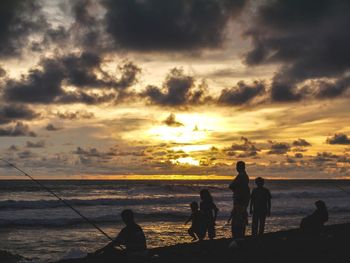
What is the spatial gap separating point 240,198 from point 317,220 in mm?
2636

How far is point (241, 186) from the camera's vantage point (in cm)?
1245

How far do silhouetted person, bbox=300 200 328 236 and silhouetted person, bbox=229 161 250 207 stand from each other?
235cm

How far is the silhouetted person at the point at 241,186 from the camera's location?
40.3 ft

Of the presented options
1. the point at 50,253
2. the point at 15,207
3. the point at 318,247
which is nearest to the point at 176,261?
the point at 318,247

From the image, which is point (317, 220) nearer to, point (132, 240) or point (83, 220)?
point (132, 240)

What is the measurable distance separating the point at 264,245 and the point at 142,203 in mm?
34406

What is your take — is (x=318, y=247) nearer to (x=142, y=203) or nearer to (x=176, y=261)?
(x=176, y=261)

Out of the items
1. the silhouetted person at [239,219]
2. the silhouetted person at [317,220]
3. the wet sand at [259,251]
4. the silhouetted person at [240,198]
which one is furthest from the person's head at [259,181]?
the silhouetted person at [317,220]

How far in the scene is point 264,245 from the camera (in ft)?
39.3

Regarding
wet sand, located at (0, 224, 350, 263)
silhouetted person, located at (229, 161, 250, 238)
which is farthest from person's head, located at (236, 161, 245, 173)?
wet sand, located at (0, 224, 350, 263)

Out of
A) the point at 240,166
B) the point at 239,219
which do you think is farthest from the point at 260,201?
the point at 240,166

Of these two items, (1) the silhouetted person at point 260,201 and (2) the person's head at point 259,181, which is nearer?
(2) the person's head at point 259,181

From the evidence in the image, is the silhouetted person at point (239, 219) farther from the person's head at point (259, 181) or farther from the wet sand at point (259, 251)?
the person's head at point (259, 181)

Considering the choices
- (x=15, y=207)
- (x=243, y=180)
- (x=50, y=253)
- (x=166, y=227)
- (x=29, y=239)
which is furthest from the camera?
(x=15, y=207)
